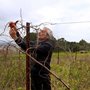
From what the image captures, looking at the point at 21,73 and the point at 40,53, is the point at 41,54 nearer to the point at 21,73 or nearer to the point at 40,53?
the point at 40,53

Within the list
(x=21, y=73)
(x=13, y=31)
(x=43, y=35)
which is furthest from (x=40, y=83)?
(x=21, y=73)

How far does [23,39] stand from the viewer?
4.66m

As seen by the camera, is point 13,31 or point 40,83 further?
point 40,83

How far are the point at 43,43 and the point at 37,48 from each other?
18 centimetres

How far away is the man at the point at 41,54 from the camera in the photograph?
4.59 metres

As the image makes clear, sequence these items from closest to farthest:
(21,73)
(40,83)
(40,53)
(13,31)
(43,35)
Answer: (13,31) < (43,35) < (40,53) < (40,83) < (21,73)

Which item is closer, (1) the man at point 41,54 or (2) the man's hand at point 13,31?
(2) the man's hand at point 13,31

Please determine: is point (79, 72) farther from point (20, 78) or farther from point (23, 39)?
point (23, 39)

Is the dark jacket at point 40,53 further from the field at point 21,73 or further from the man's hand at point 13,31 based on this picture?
the man's hand at point 13,31

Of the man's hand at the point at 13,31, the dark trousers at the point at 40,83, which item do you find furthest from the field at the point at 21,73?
the man's hand at the point at 13,31

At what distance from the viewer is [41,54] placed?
5227mm

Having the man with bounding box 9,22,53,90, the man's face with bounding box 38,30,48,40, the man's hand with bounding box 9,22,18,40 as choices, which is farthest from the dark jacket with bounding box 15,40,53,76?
the man's hand with bounding box 9,22,18,40

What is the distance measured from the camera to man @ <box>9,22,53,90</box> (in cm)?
459

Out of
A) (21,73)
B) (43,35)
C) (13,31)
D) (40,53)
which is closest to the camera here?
(13,31)
